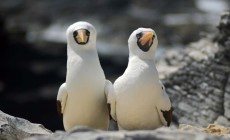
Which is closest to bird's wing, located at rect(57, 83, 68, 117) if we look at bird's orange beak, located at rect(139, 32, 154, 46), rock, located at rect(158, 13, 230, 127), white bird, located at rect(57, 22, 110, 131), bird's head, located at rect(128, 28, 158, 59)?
white bird, located at rect(57, 22, 110, 131)

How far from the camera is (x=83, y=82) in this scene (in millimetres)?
4465

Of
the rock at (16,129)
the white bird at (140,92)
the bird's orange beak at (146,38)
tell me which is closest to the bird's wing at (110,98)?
the white bird at (140,92)

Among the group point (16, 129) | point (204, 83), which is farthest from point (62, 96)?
point (204, 83)

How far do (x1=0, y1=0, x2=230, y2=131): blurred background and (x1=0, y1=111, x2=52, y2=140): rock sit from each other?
8576 millimetres

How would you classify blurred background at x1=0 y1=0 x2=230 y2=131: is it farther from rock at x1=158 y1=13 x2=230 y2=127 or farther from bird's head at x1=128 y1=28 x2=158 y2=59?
bird's head at x1=128 y1=28 x2=158 y2=59

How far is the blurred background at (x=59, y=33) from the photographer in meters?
15.5

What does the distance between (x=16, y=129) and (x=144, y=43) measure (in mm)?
Answer: 1242

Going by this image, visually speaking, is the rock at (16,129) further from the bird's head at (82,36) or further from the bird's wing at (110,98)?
the bird's head at (82,36)

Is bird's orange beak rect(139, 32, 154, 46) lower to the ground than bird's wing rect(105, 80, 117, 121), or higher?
higher

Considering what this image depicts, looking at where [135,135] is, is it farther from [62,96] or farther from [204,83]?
[204,83]

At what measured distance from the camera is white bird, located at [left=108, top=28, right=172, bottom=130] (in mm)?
4383

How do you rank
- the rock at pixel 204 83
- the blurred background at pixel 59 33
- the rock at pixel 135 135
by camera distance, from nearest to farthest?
the rock at pixel 135 135, the rock at pixel 204 83, the blurred background at pixel 59 33

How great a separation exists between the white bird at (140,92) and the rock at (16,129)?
696 mm

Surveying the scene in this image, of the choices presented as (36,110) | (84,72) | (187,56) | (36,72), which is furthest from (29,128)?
(36,72)
